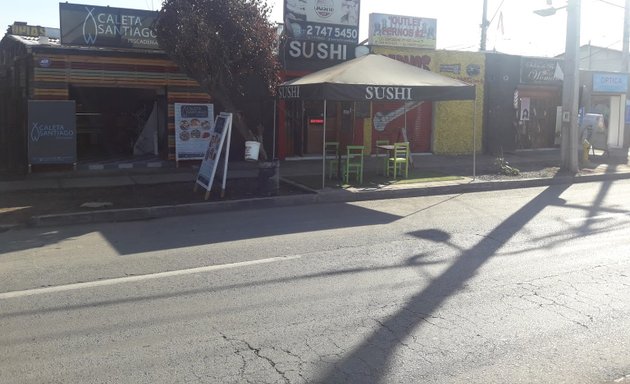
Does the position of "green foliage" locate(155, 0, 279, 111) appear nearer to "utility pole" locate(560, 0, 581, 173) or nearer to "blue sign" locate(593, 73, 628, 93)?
"utility pole" locate(560, 0, 581, 173)

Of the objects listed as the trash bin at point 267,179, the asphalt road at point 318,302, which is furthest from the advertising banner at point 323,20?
the asphalt road at point 318,302

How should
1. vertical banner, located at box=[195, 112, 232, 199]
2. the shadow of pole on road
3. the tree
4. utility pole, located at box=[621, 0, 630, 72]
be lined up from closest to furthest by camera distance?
the shadow of pole on road
vertical banner, located at box=[195, 112, 232, 199]
the tree
utility pole, located at box=[621, 0, 630, 72]

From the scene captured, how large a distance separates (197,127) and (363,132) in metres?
5.56

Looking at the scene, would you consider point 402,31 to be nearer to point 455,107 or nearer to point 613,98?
point 455,107

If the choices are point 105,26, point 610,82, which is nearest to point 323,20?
point 105,26

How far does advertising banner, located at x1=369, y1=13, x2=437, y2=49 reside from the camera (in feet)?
60.5

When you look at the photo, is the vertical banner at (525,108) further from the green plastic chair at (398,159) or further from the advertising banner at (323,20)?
the green plastic chair at (398,159)

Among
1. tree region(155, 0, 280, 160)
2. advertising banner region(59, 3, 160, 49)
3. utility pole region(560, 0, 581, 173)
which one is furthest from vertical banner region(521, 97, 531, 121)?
advertising banner region(59, 3, 160, 49)

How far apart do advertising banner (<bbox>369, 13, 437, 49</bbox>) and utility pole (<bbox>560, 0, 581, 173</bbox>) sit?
4.66m

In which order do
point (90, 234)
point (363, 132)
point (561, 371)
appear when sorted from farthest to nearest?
point (363, 132) < point (90, 234) < point (561, 371)

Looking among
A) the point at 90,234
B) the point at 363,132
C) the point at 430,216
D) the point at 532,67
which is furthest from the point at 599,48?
the point at 90,234

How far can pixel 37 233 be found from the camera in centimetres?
898

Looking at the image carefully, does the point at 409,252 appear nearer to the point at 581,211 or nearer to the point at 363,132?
the point at 581,211

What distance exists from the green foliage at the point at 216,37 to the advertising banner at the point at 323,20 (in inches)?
162
